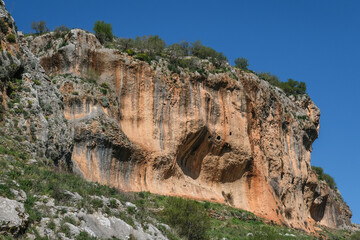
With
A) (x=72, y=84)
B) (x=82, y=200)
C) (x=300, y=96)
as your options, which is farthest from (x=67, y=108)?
(x=300, y=96)

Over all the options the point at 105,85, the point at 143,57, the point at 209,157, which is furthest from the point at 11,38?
the point at 209,157

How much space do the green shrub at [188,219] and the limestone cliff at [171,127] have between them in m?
6.10

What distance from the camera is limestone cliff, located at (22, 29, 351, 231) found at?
34.6 metres

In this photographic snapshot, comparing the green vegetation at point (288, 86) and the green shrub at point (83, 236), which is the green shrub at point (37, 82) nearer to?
the green shrub at point (83, 236)

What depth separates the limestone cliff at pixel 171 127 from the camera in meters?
34.6

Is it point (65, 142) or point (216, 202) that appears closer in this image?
point (65, 142)

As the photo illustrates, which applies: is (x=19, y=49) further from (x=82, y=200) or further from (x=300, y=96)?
(x=300, y=96)

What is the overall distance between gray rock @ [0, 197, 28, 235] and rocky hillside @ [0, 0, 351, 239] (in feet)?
22.0

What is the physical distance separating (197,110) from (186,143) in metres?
2.92

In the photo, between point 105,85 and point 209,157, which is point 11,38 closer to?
point 105,85

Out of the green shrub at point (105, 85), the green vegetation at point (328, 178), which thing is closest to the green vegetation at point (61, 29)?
the green shrub at point (105, 85)

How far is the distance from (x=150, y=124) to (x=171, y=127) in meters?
1.71

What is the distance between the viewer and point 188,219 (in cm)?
2769

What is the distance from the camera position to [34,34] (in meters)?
40.0
